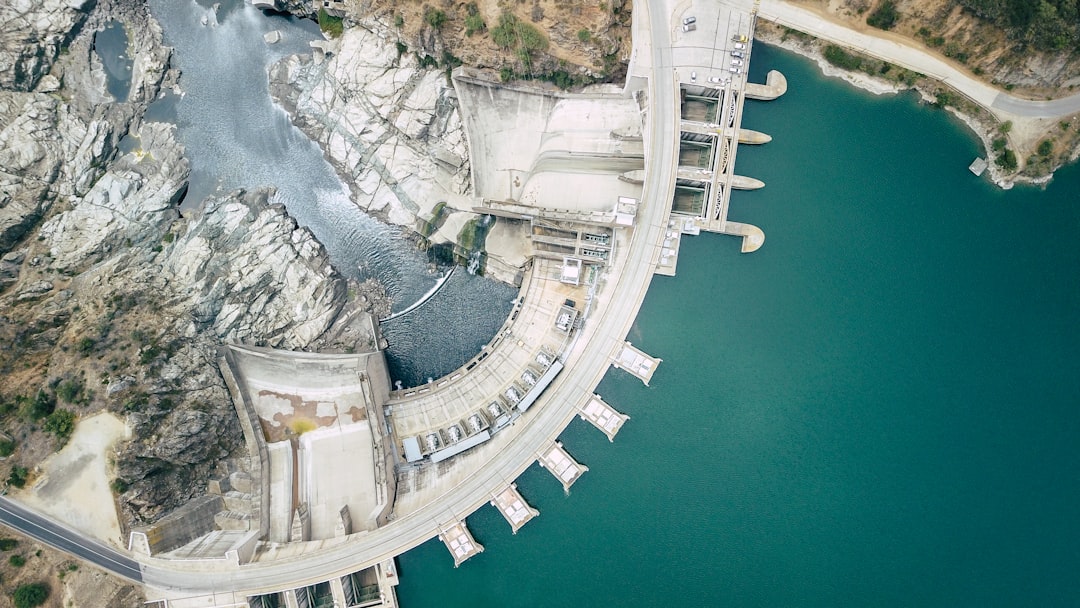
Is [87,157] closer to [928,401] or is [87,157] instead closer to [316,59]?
[316,59]

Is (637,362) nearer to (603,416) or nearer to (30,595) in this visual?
(603,416)

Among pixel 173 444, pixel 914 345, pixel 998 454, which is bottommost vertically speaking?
pixel 173 444

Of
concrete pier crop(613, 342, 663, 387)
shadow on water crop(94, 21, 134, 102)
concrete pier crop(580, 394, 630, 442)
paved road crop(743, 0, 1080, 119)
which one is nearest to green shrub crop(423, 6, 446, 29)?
paved road crop(743, 0, 1080, 119)

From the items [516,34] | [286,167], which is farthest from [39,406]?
[516,34]

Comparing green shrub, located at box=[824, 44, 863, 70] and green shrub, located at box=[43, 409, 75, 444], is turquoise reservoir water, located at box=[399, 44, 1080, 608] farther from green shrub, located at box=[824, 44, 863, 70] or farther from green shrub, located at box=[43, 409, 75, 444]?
green shrub, located at box=[43, 409, 75, 444]

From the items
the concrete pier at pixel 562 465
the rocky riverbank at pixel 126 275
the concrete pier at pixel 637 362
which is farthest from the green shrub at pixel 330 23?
→ the concrete pier at pixel 562 465

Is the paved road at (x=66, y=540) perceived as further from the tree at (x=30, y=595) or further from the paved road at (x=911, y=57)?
A: the paved road at (x=911, y=57)

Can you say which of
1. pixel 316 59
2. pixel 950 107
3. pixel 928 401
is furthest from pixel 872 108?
pixel 316 59
